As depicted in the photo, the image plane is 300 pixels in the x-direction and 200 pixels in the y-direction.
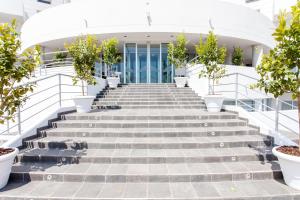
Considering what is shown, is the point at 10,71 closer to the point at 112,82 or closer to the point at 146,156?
the point at 146,156

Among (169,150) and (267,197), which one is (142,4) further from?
(267,197)

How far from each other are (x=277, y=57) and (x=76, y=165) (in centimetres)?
409

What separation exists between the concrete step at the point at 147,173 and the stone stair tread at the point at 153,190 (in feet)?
0.28

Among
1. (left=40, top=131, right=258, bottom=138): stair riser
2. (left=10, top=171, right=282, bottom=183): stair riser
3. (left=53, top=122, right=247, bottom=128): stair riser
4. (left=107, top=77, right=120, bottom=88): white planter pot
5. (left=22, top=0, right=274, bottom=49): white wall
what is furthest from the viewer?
(left=22, top=0, right=274, bottom=49): white wall

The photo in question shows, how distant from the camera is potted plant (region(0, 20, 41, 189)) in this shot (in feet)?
9.73

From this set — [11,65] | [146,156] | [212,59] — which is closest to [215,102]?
[212,59]

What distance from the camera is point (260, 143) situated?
425 cm

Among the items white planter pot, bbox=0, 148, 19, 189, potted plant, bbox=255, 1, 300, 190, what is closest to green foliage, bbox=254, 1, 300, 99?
potted plant, bbox=255, 1, 300, 190

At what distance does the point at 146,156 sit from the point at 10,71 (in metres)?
2.88

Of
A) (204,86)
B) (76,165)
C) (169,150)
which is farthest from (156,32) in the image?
(76,165)

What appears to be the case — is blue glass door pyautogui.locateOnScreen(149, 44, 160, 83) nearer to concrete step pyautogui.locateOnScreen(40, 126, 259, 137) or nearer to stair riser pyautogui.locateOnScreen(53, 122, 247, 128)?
stair riser pyautogui.locateOnScreen(53, 122, 247, 128)

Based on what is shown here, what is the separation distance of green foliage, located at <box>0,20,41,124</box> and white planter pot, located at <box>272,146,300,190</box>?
461 cm

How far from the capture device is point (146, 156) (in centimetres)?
367

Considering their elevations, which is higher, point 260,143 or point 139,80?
point 139,80
